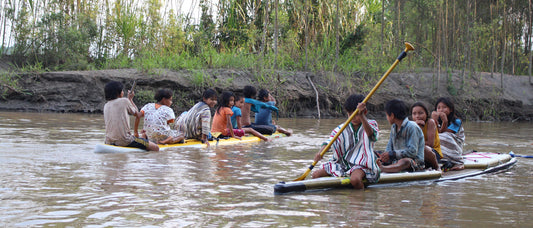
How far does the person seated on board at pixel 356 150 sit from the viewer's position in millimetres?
4746

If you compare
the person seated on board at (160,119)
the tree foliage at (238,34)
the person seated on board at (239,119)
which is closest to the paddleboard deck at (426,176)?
the person seated on board at (160,119)

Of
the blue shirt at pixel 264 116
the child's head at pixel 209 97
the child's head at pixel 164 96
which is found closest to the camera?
the child's head at pixel 164 96

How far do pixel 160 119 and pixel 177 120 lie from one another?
95 cm

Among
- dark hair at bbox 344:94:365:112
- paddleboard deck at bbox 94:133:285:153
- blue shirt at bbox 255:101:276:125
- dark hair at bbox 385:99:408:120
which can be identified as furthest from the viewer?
blue shirt at bbox 255:101:276:125

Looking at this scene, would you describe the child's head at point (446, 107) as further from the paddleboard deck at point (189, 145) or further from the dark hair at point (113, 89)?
the dark hair at point (113, 89)

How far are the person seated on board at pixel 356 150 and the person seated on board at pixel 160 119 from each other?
3404mm

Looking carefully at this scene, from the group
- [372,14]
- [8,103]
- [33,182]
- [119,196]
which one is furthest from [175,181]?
[372,14]

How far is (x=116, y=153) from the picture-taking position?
6969 mm

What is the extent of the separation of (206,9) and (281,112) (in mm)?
4925

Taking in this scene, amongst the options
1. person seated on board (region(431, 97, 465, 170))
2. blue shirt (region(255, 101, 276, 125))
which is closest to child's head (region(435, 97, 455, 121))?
person seated on board (region(431, 97, 465, 170))

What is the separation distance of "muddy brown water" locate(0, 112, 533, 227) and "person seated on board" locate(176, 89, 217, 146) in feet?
3.40

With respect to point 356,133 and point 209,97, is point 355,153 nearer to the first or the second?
point 356,133

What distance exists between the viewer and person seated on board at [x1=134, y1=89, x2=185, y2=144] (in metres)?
7.74

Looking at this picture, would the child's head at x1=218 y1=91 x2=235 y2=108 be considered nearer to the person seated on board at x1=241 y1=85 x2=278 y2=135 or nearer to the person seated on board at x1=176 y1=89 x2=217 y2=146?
the person seated on board at x1=176 y1=89 x2=217 y2=146
